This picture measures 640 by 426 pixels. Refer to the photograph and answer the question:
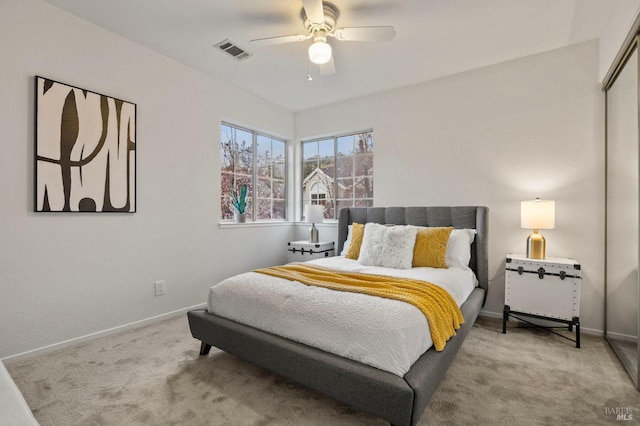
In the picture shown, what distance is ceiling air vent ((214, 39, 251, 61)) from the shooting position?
9.50ft

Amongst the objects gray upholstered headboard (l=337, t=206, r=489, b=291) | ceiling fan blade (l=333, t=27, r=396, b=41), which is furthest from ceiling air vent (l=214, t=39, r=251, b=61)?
gray upholstered headboard (l=337, t=206, r=489, b=291)

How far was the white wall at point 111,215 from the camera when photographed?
2248mm

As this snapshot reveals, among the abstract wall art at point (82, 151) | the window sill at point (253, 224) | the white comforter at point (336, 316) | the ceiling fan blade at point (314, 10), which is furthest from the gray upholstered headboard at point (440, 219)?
the abstract wall art at point (82, 151)

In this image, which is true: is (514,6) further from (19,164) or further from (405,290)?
(19,164)

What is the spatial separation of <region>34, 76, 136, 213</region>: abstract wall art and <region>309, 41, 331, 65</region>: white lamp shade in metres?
1.79

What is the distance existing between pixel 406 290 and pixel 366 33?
185 centimetres

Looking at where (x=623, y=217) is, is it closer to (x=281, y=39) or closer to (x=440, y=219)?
(x=440, y=219)

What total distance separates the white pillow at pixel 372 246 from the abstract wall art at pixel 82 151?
223 centimetres

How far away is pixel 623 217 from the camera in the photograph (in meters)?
2.38

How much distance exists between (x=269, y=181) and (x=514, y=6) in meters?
3.40

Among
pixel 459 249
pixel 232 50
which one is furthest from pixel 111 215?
pixel 459 249

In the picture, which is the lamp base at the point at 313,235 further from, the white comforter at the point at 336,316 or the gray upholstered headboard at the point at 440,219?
the white comforter at the point at 336,316

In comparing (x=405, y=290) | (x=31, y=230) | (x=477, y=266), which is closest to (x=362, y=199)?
(x=477, y=266)

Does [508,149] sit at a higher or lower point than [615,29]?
lower
